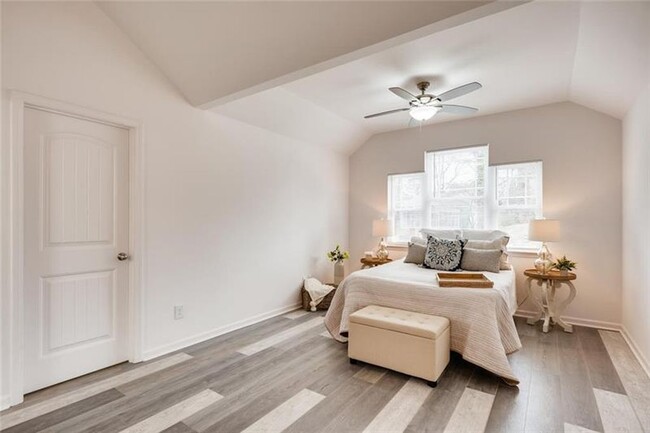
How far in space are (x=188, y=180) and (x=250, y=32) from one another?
1.56 m

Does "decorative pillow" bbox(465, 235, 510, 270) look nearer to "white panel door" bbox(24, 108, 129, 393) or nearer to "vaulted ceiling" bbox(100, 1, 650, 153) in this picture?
"vaulted ceiling" bbox(100, 1, 650, 153)

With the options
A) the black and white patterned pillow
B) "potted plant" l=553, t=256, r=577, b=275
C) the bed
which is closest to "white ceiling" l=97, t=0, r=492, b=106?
the bed

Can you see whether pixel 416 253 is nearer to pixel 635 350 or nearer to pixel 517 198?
pixel 517 198

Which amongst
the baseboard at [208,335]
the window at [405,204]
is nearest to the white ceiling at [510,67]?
the window at [405,204]

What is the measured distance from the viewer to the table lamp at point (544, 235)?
366 centimetres

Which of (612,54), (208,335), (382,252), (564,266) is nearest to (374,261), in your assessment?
(382,252)

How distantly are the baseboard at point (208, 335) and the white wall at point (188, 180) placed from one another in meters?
0.03

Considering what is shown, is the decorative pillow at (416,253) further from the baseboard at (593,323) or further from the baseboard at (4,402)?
the baseboard at (4,402)

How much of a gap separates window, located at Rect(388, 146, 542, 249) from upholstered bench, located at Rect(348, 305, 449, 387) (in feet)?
8.02

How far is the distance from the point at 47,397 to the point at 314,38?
3.06 m

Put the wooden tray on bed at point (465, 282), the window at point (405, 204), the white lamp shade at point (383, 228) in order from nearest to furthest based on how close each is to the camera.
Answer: the wooden tray on bed at point (465, 282)
the white lamp shade at point (383, 228)
the window at point (405, 204)

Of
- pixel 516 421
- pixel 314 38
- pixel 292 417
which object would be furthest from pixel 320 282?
pixel 314 38

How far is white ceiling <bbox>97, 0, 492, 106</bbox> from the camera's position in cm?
192

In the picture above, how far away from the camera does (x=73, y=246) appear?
2.53 metres
